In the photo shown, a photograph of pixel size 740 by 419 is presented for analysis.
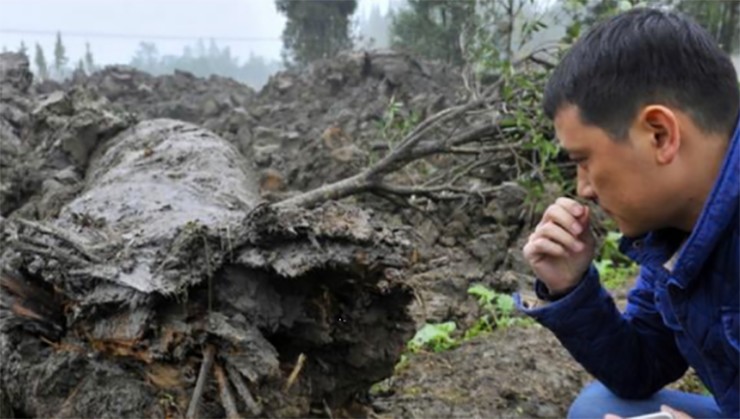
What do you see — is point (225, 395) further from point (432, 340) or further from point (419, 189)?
point (419, 189)

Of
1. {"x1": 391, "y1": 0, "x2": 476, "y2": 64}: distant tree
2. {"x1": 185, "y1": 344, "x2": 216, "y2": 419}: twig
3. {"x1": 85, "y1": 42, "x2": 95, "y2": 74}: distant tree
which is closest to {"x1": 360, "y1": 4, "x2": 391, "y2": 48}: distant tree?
{"x1": 391, "y1": 0, "x2": 476, "y2": 64}: distant tree

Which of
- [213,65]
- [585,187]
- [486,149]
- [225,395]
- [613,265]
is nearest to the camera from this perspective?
[585,187]

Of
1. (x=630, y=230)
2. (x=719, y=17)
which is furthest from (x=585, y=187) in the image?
(x=719, y=17)

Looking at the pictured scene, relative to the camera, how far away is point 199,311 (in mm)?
2094

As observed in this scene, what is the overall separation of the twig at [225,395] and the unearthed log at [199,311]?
2cm

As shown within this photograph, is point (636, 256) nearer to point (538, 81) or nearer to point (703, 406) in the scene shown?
point (703, 406)

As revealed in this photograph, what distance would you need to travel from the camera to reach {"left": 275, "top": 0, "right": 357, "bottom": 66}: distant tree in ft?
47.2

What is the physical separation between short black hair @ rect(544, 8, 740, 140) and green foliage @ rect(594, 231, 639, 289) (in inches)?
109

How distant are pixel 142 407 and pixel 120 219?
650 mm

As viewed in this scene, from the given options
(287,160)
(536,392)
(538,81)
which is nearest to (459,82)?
(287,160)

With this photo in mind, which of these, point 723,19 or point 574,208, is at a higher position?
point 574,208

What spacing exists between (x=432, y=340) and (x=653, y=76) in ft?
6.69

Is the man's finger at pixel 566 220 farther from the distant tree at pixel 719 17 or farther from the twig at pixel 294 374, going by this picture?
the distant tree at pixel 719 17

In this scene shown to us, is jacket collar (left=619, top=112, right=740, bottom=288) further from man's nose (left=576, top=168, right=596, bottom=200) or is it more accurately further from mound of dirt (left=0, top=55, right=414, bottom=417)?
mound of dirt (left=0, top=55, right=414, bottom=417)
